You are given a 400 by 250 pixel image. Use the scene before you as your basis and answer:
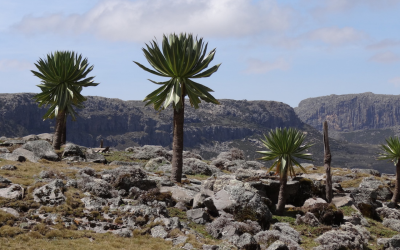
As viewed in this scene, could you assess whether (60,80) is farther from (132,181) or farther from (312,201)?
(312,201)

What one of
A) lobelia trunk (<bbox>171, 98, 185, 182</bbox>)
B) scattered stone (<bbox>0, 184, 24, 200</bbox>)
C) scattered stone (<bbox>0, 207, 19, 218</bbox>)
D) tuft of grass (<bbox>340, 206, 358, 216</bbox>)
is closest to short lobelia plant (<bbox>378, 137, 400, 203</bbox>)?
tuft of grass (<bbox>340, 206, 358, 216</bbox>)

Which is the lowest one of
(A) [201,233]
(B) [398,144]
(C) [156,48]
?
(A) [201,233]

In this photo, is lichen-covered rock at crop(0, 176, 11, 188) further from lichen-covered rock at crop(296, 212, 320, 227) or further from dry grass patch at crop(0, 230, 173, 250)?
lichen-covered rock at crop(296, 212, 320, 227)

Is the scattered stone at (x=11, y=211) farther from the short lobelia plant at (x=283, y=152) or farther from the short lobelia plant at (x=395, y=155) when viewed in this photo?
the short lobelia plant at (x=395, y=155)

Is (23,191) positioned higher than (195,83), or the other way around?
(195,83)

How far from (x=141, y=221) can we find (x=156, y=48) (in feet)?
42.0

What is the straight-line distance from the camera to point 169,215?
19531 millimetres

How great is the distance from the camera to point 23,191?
19438 millimetres

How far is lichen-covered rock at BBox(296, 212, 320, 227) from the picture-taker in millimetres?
21680

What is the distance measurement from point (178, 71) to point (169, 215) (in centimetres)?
1081

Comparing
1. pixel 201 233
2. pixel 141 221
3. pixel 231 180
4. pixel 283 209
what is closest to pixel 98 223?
pixel 141 221

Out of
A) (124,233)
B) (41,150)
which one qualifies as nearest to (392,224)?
(124,233)

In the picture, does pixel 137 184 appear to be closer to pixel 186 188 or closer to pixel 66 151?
pixel 186 188

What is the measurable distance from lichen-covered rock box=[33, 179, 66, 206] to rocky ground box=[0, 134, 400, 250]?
48 mm
